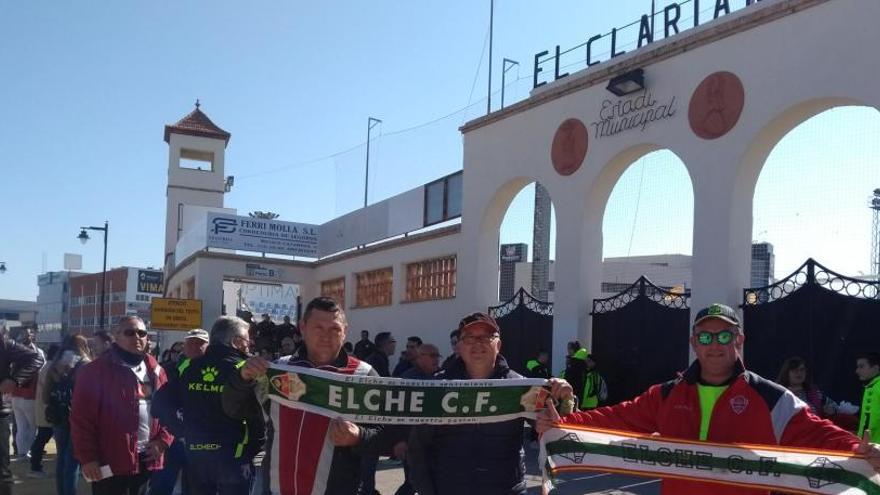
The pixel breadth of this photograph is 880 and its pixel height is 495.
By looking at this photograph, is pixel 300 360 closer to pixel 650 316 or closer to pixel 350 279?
pixel 650 316

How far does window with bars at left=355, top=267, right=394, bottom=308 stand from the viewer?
22.0 meters

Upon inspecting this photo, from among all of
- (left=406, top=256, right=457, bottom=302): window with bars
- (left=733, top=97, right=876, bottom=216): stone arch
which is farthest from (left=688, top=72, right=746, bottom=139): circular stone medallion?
(left=406, top=256, right=457, bottom=302): window with bars

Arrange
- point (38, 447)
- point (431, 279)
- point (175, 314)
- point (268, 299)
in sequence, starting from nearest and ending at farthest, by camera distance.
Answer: point (38, 447) → point (175, 314) → point (431, 279) → point (268, 299)

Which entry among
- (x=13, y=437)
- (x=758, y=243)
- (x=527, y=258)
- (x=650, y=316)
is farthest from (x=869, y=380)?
(x=527, y=258)

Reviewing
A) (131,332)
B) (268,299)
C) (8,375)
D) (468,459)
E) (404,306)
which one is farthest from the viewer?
(268,299)

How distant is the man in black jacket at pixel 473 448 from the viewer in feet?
13.1

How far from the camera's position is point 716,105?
12273 millimetres

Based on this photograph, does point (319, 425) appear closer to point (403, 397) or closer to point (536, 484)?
point (403, 397)

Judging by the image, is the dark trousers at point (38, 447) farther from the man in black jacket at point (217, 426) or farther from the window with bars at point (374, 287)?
the window with bars at point (374, 287)

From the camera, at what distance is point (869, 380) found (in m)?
8.20

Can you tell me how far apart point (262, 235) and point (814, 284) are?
1849cm

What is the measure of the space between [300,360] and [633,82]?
10740 mm

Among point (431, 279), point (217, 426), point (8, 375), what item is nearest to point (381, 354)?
point (8, 375)

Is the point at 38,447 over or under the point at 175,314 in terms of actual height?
under
